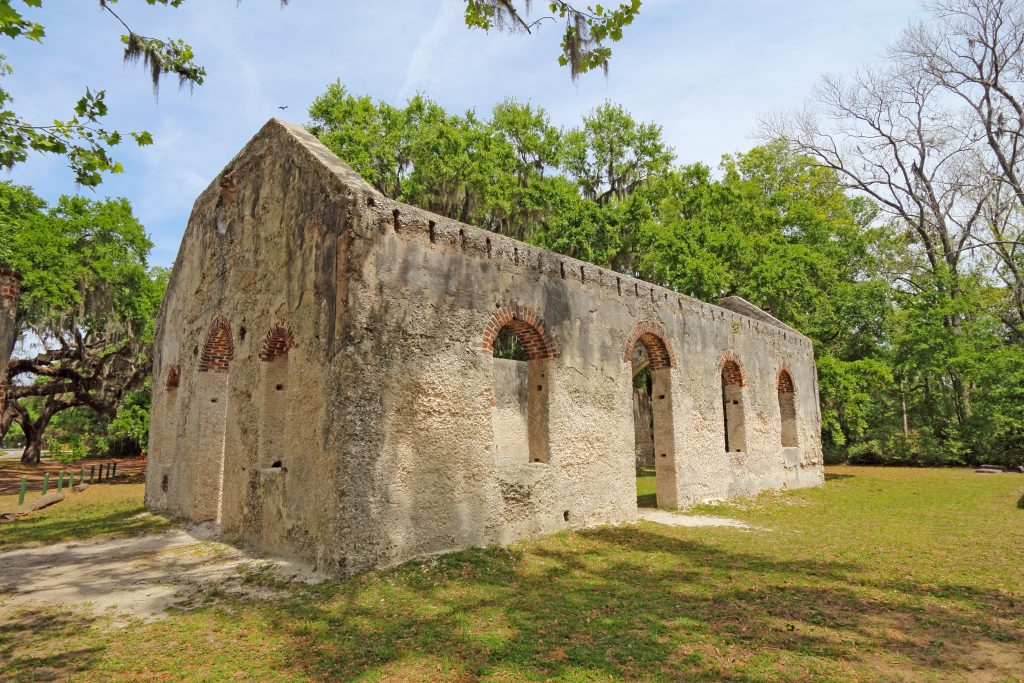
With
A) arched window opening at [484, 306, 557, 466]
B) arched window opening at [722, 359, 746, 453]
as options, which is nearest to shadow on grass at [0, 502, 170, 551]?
arched window opening at [484, 306, 557, 466]

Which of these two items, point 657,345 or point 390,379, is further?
point 657,345

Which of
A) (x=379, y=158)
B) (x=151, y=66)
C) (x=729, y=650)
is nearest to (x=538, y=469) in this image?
(x=729, y=650)

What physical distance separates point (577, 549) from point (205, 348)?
7558 mm

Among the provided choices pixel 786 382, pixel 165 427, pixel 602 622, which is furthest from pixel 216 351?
pixel 786 382

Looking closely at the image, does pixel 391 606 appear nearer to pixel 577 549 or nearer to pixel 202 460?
pixel 577 549

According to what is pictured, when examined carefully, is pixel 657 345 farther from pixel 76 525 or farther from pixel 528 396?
pixel 76 525

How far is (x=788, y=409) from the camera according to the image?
16672 mm

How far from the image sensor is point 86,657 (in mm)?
4754

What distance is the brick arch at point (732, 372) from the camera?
548 inches

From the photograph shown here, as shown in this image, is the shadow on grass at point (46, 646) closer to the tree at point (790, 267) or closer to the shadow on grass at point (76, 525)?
the shadow on grass at point (76, 525)

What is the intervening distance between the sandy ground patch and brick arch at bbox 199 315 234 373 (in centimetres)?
823

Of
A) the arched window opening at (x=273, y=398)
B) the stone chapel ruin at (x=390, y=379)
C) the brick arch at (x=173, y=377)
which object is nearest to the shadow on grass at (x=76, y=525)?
the stone chapel ruin at (x=390, y=379)

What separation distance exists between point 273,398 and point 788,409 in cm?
1411

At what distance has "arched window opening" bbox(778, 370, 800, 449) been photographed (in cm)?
1645
